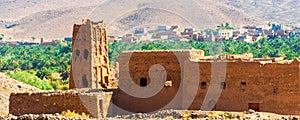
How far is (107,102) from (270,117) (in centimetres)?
799

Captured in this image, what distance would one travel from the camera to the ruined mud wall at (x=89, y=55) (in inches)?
1668

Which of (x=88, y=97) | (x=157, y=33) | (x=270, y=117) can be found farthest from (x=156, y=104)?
(x=157, y=33)

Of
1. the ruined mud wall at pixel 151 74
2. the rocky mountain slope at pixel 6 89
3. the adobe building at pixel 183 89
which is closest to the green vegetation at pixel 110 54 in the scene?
the rocky mountain slope at pixel 6 89

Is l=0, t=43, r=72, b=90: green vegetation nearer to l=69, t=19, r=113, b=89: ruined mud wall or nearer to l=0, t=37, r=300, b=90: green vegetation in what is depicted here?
l=0, t=37, r=300, b=90: green vegetation

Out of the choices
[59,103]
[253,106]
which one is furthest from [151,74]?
[253,106]

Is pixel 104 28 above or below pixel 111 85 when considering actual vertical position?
above

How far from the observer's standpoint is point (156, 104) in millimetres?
31688

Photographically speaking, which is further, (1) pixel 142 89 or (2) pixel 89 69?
(2) pixel 89 69

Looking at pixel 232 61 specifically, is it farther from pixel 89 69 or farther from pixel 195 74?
pixel 89 69

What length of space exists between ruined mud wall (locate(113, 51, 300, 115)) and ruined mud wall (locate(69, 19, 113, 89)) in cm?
954

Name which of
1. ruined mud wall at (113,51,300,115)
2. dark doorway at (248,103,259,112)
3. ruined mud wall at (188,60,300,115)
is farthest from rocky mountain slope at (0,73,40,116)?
dark doorway at (248,103,259,112)

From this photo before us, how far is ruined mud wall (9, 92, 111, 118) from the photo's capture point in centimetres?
2975

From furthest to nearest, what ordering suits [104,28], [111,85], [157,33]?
[157,33] → [104,28] → [111,85]

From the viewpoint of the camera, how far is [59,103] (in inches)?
1183
